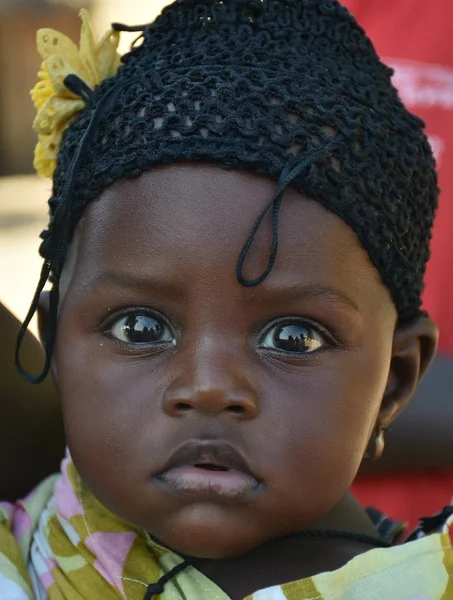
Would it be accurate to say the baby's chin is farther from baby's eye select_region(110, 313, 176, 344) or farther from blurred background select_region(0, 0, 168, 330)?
blurred background select_region(0, 0, 168, 330)

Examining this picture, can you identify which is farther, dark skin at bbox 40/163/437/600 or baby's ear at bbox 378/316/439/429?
baby's ear at bbox 378/316/439/429

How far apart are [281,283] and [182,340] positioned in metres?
0.18

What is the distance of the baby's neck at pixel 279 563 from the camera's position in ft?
5.10

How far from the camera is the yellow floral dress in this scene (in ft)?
4.75

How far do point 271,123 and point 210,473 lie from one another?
1.79 ft

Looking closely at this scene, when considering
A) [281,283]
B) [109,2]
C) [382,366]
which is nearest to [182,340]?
[281,283]

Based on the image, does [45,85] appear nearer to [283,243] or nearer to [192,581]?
[283,243]

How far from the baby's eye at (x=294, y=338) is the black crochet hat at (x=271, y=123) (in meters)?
0.12

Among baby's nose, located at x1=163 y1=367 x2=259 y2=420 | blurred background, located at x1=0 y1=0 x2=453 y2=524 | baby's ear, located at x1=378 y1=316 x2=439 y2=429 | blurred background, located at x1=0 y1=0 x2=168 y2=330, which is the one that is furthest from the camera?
blurred background, located at x1=0 y1=0 x2=168 y2=330

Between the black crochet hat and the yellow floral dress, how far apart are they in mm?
401

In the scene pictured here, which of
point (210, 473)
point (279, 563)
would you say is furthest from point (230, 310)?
point (279, 563)

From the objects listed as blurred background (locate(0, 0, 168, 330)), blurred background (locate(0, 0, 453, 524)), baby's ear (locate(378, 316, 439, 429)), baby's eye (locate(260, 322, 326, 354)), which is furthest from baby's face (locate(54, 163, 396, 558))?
blurred background (locate(0, 0, 168, 330))

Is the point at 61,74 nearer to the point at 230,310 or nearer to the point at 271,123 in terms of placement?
the point at 271,123

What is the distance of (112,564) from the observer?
1.59m
